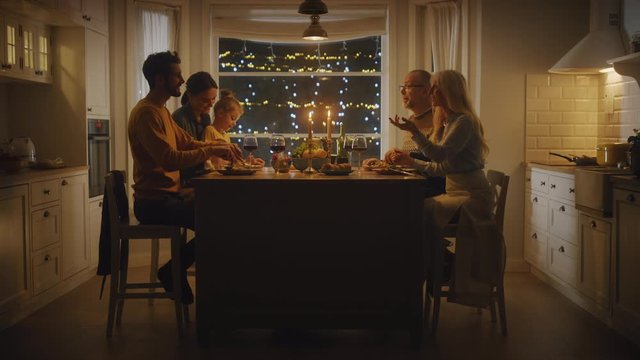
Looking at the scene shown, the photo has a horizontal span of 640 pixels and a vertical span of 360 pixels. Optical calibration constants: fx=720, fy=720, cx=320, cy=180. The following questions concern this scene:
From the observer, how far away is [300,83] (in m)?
6.88

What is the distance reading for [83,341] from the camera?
4.00 metres

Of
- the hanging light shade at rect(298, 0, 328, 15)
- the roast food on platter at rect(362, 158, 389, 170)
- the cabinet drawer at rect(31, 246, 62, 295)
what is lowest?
the cabinet drawer at rect(31, 246, 62, 295)

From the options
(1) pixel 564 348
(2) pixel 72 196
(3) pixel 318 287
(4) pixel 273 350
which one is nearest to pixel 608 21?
(1) pixel 564 348

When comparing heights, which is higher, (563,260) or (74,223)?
(74,223)

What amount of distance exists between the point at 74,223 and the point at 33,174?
768mm

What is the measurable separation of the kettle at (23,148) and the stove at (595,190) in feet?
12.5

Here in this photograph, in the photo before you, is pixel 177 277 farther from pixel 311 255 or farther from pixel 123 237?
pixel 311 255

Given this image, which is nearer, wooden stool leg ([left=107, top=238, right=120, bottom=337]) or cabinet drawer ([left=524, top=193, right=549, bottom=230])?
wooden stool leg ([left=107, top=238, right=120, bottom=337])

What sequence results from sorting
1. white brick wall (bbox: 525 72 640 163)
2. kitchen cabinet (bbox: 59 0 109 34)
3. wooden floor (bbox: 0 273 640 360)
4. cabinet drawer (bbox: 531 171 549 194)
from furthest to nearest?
white brick wall (bbox: 525 72 640 163)
cabinet drawer (bbox: 531 171 549 194)
kitchen cabinet (bbox: 59 0 109 34)
wooden floor (bbox: 0 273 640 360)

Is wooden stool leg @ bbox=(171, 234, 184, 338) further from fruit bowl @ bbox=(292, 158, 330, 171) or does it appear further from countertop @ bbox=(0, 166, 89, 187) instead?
countertop @ bbox=(0, 166, 89, 187)

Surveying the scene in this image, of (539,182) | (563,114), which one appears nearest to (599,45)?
(563,114)

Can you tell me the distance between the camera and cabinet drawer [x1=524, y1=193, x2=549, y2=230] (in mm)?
5450

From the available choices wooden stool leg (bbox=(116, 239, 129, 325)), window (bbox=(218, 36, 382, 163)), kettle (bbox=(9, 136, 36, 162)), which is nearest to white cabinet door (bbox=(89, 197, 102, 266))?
kettle (bbox=(9, 136, 36, 162))

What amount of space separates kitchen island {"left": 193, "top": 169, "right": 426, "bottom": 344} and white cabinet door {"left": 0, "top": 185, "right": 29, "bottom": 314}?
4.10 feet
